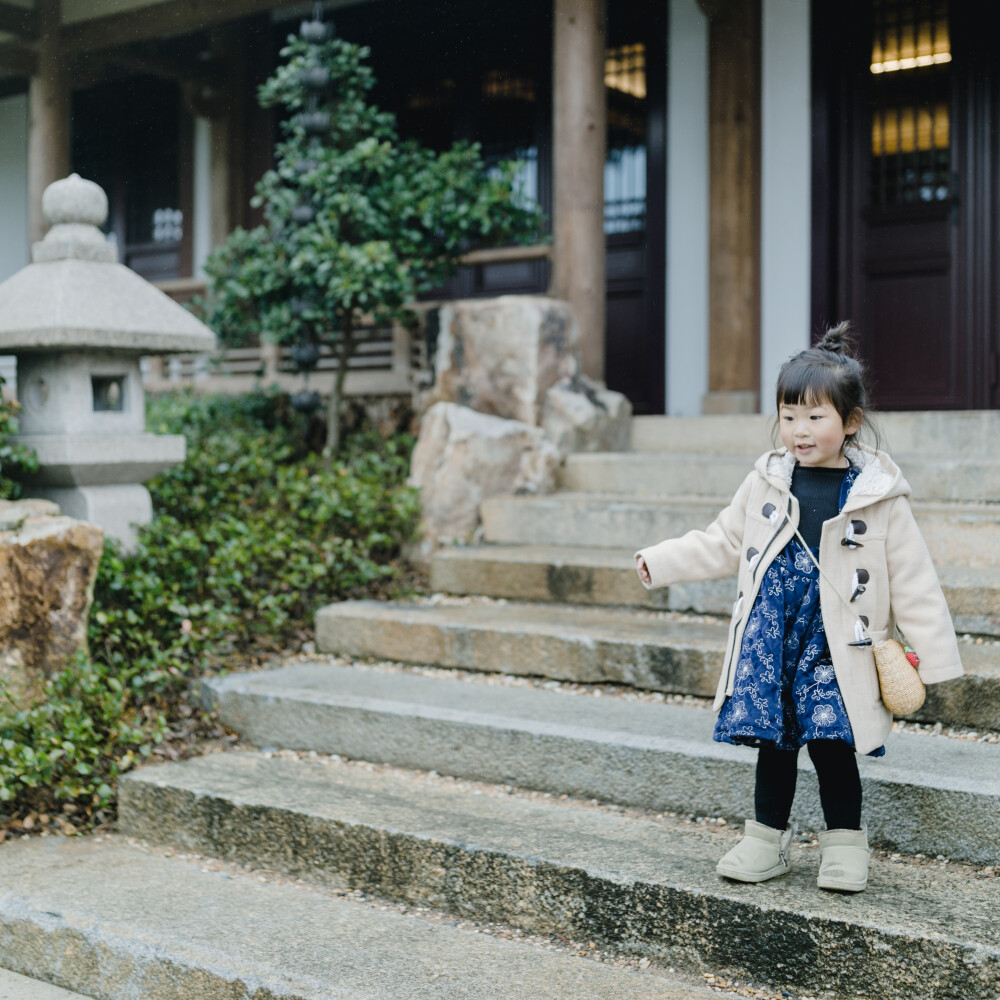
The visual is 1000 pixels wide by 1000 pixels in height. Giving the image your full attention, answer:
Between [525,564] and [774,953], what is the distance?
243 centimetres

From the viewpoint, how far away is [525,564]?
14.9ft

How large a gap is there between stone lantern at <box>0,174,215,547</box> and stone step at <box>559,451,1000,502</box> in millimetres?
2022

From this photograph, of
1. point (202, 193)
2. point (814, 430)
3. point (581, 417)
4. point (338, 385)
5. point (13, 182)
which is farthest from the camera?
point (13, 182)

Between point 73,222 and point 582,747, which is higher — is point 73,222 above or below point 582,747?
above

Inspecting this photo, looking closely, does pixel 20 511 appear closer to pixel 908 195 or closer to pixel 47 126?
pixel 908 195

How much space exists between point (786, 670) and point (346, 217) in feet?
14.4

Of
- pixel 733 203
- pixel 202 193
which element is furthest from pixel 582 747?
pixel 202 193

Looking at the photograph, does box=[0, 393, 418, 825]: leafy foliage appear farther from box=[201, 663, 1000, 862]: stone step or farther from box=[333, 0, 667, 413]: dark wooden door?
box=[333, 0, 667, 413]: dark wooden door

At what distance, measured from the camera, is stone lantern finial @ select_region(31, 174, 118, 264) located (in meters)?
4.37

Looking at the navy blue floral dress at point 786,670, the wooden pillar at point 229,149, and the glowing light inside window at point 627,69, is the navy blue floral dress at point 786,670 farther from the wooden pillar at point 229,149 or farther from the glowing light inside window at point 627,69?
the wooden pillar at point 229,149

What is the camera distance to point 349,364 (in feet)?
24.0

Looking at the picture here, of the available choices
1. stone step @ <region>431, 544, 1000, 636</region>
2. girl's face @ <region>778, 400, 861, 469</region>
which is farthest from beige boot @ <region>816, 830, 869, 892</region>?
stone step @ <region>431, 544, 1000, 636</region>

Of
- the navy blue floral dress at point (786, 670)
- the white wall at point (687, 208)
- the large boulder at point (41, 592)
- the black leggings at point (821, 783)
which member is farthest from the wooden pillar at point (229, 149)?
the black leggings at point (821, 783)

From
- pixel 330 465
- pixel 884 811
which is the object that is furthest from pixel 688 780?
pixel 330 465
